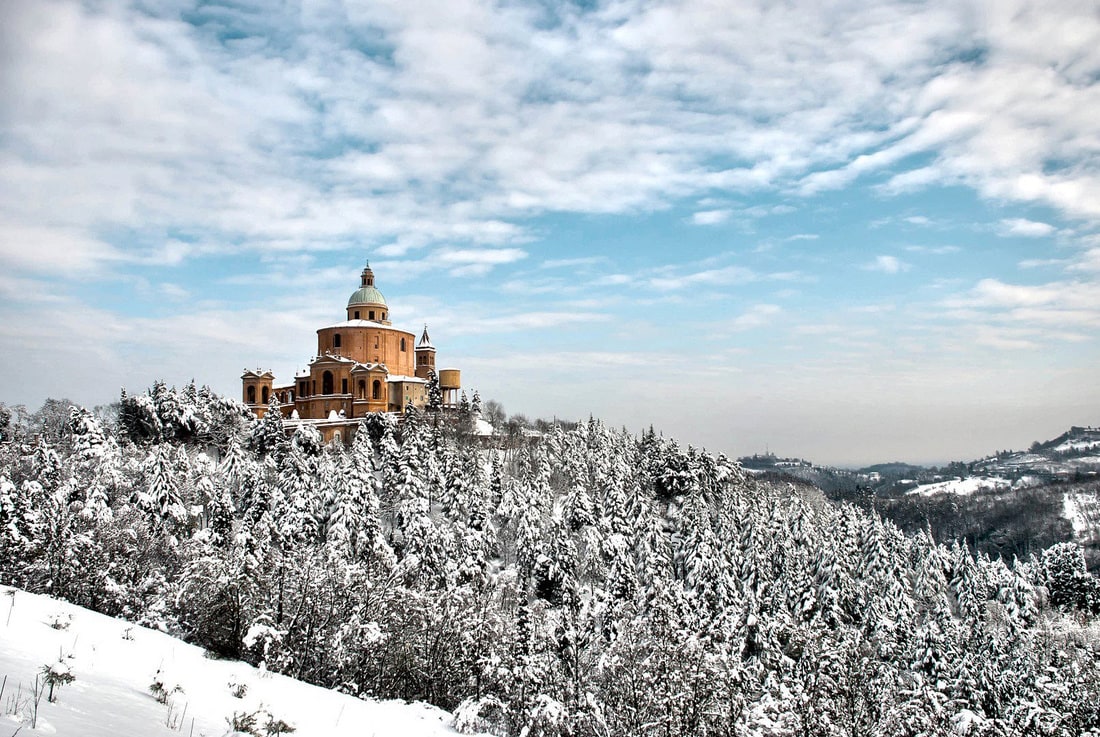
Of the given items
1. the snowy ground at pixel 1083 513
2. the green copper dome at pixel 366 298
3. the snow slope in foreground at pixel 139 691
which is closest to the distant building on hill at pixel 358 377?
the green copper dome at pixel 366 298

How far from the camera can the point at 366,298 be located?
79.2 meters

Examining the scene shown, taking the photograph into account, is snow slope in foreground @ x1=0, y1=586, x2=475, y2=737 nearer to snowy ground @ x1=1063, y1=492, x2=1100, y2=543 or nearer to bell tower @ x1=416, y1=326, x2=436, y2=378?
bell tower @ x1=416, y1=326, x2=436, y2=378

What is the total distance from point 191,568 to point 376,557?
12.8m

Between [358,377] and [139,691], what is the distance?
2469 inches

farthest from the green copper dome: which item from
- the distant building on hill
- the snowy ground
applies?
the snowy ground

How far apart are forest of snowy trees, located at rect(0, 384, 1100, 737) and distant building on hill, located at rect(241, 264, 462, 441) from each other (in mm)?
6392

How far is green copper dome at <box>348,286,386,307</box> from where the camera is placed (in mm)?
78938

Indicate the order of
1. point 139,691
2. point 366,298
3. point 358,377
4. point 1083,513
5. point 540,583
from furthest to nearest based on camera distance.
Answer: point 1083,513, point 366,298, point 358,377, point 540,583, point 139,691

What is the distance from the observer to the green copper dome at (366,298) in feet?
259

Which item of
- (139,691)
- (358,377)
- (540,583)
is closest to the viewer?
(139,691)

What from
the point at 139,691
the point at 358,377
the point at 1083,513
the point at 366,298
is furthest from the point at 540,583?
the point at 1083,513

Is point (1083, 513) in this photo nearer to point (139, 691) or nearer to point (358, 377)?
point (358, 377)

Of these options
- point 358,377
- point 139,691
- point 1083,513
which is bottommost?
point 1083,513

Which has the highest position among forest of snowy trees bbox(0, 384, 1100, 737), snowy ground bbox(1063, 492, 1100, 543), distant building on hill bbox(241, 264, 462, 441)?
distant building on hill bbox(241, 264, 462, 441)
